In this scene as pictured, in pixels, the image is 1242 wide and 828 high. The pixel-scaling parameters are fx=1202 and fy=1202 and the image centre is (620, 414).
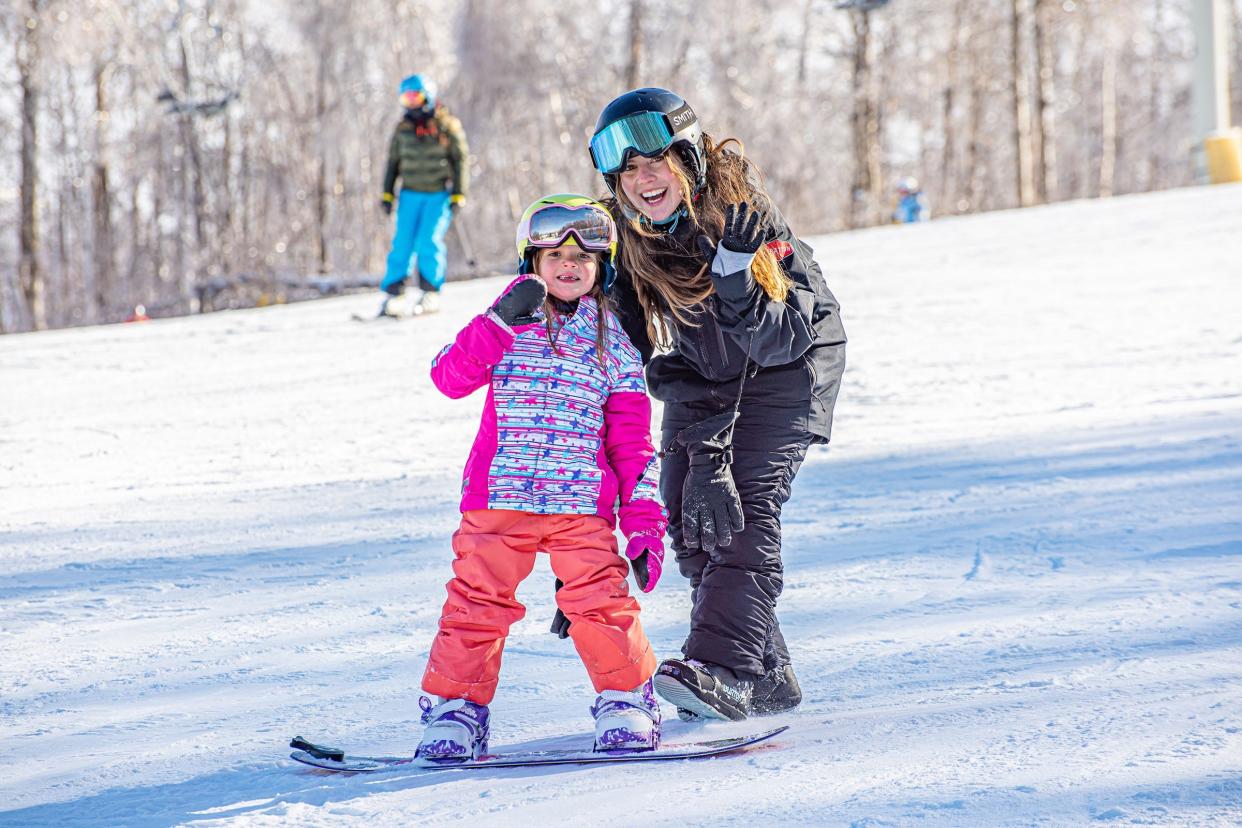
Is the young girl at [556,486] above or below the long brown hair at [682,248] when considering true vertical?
below

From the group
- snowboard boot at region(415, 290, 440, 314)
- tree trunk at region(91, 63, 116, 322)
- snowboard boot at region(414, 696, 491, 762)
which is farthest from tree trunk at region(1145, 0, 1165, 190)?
snowboard boot at region(414, 696, 491, 762)

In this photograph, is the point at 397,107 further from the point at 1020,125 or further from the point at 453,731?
the point at 453,731

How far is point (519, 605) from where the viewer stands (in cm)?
263

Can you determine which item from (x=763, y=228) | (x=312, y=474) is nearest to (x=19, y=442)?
(x=312, y=474)

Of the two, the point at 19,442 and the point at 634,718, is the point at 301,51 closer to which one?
the point at 19,442

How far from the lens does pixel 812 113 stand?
33.0 m

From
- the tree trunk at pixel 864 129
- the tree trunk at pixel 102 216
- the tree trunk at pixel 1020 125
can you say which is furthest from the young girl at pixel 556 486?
the tree trunk at pixel 102 216

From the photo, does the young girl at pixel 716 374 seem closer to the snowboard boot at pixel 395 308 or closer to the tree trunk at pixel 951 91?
the snowboard boot at pixel 395 308

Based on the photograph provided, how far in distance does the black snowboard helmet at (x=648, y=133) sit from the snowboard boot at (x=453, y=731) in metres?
1.26

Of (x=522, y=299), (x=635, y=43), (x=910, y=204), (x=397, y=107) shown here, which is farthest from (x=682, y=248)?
(x=397, y=107)

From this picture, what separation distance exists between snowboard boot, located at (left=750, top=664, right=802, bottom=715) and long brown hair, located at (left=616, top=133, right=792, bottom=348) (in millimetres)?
817

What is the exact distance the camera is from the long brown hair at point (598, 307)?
8.88 feet

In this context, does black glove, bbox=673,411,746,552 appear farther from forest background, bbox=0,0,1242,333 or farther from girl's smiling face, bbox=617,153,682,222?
forest background, bbox=0,0,1242,333

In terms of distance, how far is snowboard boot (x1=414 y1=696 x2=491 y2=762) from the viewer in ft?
7.97
